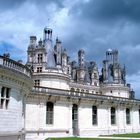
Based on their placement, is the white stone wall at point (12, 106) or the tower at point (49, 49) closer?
the white stone wall at point (12, 106)

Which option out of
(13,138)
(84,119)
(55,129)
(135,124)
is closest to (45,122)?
(55,129)

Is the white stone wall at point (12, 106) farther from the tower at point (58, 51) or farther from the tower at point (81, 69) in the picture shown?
the tower at point (81, 69)

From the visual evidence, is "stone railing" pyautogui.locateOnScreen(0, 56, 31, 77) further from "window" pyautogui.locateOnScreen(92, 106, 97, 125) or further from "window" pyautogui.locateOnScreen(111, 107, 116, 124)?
"window" pyautogui.locateOnScreen(111, 107, 116, 124)

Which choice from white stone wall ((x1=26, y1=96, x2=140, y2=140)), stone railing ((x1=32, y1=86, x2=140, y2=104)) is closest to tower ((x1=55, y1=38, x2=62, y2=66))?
stone railing ((x1=32, y1=86, x2=140, y2=104))

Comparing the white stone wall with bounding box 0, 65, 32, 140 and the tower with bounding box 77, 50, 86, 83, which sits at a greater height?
the tower with bounding box 77, 50, 86, 83

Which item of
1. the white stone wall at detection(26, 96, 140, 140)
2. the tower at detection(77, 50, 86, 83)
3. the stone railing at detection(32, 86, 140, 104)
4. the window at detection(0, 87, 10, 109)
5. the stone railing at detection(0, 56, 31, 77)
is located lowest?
the white stone wall at detection(26, 96, 140, 140)

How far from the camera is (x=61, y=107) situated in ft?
122

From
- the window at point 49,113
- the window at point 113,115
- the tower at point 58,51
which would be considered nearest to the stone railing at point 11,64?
the window at point 49,113

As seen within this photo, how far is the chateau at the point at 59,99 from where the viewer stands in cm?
1828

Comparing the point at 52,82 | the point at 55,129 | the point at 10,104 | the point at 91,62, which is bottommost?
the point at 55,129

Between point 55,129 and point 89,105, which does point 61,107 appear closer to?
point 55,129

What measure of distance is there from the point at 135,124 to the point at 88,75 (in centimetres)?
1507

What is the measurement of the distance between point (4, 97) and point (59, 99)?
19.8m

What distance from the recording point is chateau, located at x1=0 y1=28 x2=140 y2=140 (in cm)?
1828
